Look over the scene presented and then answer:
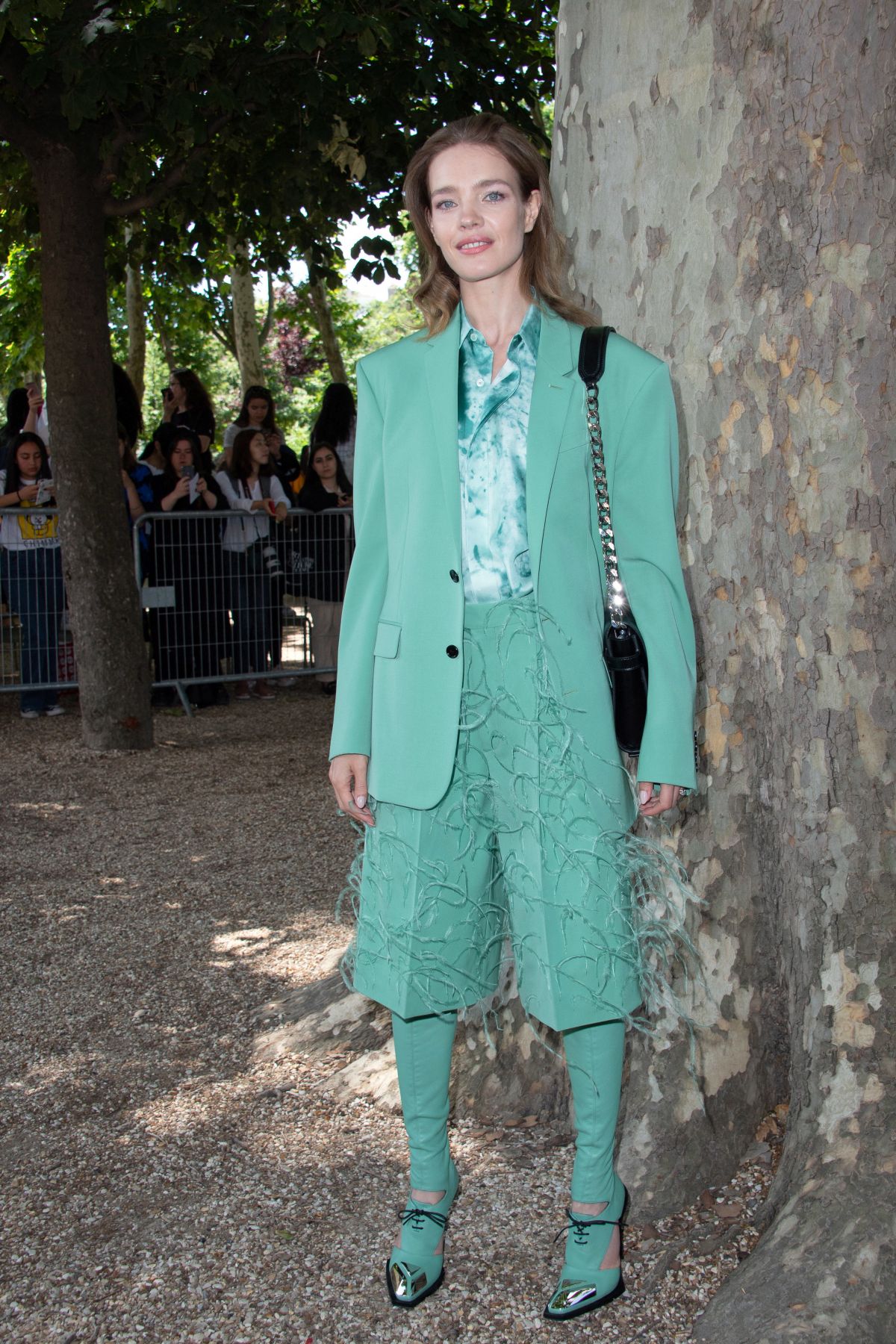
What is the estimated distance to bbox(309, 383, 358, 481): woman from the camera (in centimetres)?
1084

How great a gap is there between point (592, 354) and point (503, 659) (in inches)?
24.6

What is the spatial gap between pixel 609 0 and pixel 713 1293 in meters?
2.82

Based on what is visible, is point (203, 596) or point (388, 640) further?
point (203, 596)

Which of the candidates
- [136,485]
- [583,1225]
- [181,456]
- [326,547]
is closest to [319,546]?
[326,547]

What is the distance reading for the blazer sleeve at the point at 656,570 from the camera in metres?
2.50

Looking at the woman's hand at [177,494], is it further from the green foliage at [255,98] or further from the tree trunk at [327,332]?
the tree trunk at [327,332]

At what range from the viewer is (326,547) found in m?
10.5

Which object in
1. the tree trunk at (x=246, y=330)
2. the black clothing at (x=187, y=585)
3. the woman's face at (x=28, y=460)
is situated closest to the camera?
the woman's face at (x=28, y=460)

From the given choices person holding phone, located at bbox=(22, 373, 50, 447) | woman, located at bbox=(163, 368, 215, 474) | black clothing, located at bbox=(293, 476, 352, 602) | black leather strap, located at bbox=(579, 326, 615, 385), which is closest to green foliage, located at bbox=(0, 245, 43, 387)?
woman, located at bbox=(163, 368, 215, 474)

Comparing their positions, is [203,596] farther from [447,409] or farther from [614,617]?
[614,617]

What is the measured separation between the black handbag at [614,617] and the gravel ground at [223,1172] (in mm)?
1209

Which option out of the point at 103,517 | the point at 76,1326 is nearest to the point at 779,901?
the point at 76,1326

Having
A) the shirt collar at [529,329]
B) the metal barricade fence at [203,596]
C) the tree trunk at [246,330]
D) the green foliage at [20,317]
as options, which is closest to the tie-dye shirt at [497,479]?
the shirt collar at [529,329]

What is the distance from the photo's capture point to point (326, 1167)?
10.6 feet
